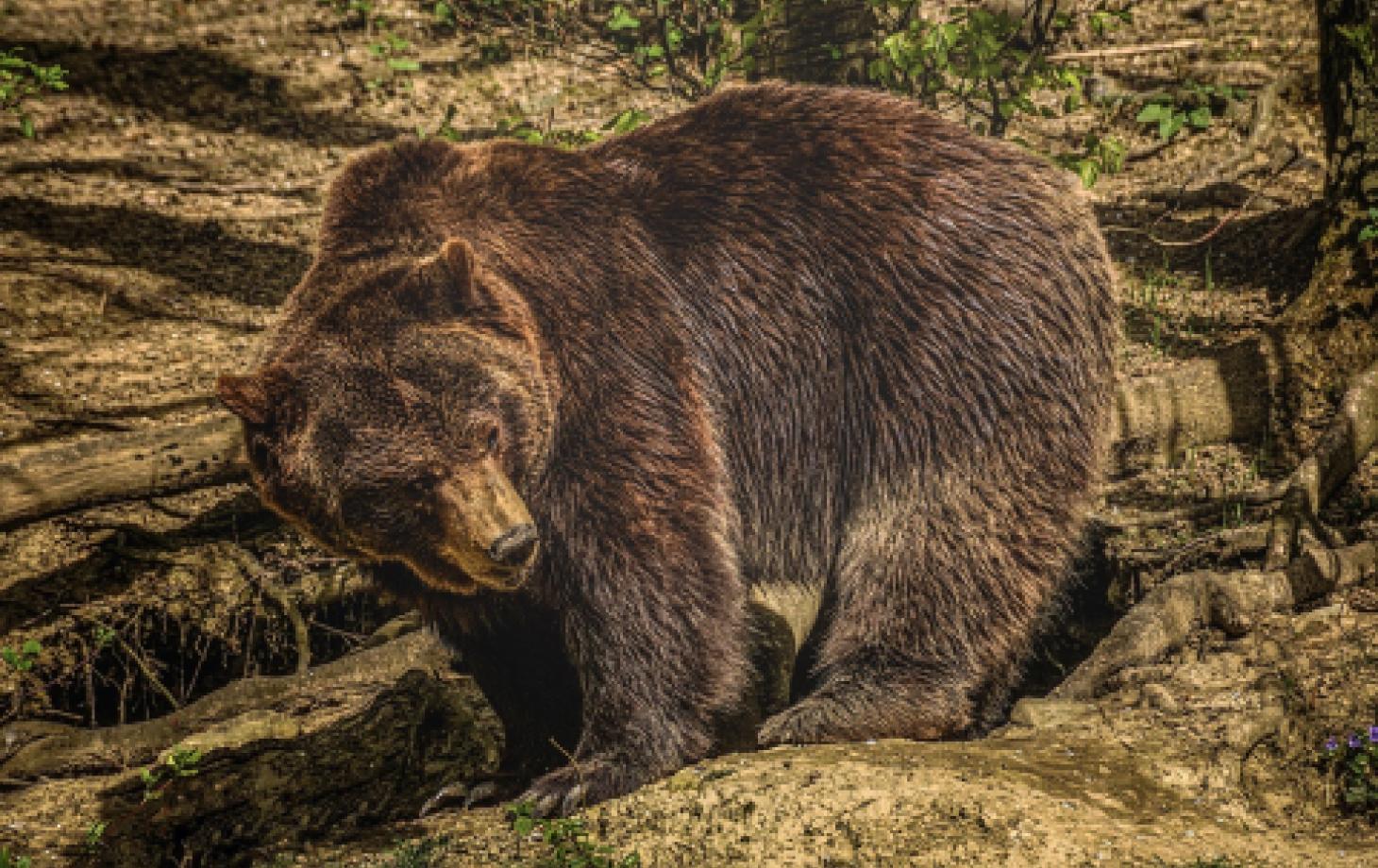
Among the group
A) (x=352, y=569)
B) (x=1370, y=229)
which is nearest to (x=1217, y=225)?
(x=1370, y=229)

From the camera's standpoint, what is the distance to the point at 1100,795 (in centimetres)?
331

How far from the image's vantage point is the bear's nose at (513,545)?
361cm

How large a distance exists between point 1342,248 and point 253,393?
439cm

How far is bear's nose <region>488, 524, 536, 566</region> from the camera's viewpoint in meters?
3.61

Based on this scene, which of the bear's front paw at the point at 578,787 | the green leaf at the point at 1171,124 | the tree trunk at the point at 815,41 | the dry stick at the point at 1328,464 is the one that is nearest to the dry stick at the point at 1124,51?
the green leaf at the point at 1171,124

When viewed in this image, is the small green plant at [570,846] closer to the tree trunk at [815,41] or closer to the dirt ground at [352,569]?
the dirt ground at [352,569]

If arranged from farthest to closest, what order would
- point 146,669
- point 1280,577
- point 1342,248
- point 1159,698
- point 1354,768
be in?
point 1342,248
point 146,669
point 1280,577
point 1159,698
point 1354,768

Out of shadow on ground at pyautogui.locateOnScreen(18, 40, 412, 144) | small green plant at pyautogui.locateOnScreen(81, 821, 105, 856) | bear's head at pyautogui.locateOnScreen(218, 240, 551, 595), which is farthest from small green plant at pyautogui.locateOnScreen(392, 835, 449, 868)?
shadow on ground at pyautogui.locateOnScreen(18, 40, 412, 144)

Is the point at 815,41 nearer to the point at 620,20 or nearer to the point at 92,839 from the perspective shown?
the point at 620,20

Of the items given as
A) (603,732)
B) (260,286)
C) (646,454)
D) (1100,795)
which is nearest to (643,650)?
(603,732)

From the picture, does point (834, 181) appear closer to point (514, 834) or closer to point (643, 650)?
point (643, 650)

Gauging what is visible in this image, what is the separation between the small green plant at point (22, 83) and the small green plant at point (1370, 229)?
5435 mm

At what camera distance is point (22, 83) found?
542 cm

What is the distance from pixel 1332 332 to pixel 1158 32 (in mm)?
1995
